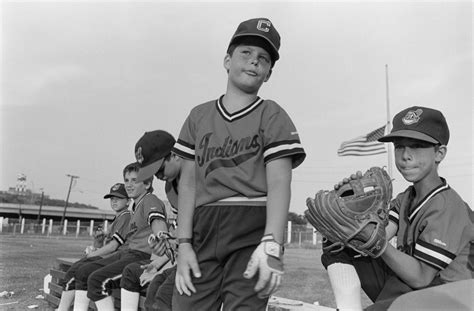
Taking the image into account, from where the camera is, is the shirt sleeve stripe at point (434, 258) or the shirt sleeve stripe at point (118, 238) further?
the shirt sleeve stripe at point (118, 238)

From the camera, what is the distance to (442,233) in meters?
1.98

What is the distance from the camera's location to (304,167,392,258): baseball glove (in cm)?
200

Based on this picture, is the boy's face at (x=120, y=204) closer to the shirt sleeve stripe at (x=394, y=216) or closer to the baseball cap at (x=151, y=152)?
the baseball cap at (x=151, y=152)

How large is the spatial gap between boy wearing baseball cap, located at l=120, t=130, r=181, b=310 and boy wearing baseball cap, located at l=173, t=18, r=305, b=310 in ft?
3.31

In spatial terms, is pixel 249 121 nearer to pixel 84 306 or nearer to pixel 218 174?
pixel 218 174

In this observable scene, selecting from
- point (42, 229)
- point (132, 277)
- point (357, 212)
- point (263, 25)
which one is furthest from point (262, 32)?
point (42, 229)

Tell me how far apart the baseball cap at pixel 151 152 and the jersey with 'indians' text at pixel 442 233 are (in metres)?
1.83

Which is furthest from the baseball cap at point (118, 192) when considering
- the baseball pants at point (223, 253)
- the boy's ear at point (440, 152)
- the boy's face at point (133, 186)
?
the boy's ear at point (440, 152)

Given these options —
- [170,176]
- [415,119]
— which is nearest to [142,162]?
[170,176]

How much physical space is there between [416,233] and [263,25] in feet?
3.69

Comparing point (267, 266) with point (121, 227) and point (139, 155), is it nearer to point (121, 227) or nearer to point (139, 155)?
point (139, 155)

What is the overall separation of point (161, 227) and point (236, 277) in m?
1.80

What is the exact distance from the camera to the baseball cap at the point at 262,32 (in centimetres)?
217

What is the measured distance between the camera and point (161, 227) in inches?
146
